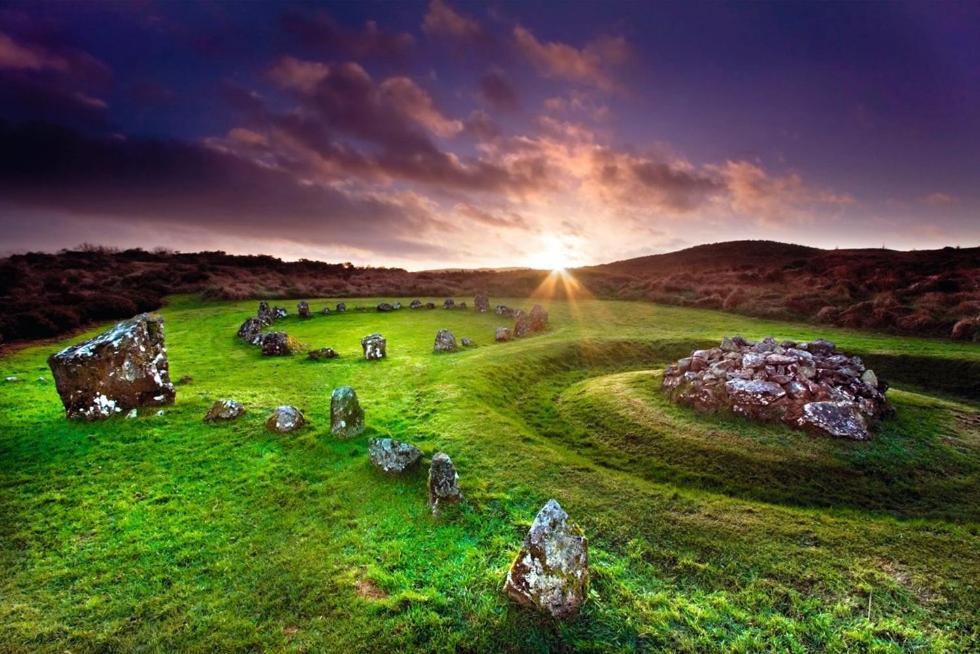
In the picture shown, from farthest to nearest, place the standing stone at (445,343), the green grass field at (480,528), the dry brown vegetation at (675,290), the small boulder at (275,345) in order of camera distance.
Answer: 1. the dry brown vegetation at (675,290)
2. the standing stone at (445,343)
3. the small boulder at (275,345)
4. the green grass field at (480,528)

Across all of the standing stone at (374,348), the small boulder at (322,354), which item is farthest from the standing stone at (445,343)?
the small boulder at (322,354)

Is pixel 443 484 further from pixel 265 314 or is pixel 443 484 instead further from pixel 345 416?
pixel 265 314

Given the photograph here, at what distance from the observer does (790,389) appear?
12.2 meters

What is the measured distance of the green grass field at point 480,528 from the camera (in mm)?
5969

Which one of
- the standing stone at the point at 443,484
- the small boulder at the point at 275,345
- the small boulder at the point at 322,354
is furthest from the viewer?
the small boulder at the point at 275,345

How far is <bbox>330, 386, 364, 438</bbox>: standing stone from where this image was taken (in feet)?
39.6

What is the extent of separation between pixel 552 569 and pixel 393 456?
16.7 ft

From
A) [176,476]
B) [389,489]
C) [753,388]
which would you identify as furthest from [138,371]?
[753,388]

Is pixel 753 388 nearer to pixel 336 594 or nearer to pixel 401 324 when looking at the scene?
pixel 336 594

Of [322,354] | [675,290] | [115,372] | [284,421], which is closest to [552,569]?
[284,421]

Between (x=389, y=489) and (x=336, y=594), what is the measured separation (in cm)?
293

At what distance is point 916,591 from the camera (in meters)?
6.44

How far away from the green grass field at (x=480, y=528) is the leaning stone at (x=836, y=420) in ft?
1.13

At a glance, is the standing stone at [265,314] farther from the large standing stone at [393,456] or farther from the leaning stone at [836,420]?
the leaning stone at [836,420]
